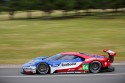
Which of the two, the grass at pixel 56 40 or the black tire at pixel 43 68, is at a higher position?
the grass at pixel 56 40

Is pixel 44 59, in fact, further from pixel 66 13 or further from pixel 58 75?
pixel 66 13

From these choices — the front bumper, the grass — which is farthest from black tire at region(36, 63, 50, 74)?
the grass

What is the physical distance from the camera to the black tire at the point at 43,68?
45.1 ft

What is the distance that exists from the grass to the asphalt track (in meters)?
4.95

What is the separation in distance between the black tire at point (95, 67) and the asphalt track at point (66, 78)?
28 centimetres

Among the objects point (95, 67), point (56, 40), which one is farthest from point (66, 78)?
point (56, 40)

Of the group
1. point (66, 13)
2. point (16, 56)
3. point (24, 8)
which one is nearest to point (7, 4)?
point (24, 8)

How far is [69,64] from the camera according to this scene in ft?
45.9

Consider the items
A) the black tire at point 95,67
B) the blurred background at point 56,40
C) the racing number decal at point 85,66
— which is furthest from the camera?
the blurred background at point 56,40

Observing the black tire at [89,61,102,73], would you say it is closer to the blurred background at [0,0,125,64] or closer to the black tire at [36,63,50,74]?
the black tire at [36,63,50,74]

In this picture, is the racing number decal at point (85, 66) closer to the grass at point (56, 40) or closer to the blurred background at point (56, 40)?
the blurred background at point (56, 40)

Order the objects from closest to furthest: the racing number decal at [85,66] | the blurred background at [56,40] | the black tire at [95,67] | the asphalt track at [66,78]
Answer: the asphalt track at [66,78] < the black tire at [95,67] < the racing number decal at [85,66] < the blurred background at [56,40]

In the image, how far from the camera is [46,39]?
26594 mm

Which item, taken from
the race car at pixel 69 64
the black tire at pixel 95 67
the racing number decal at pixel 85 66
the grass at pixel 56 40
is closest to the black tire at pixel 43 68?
the race car at pixel 69 64
